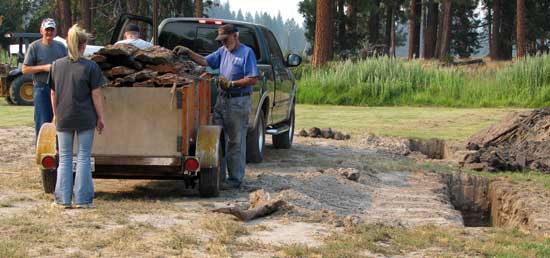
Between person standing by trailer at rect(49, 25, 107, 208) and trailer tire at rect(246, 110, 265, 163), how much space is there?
389 cm

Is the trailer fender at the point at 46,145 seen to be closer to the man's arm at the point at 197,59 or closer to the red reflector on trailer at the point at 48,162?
the red reflector on trailer at the point at 48,162

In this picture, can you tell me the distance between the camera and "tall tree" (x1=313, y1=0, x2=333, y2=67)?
32.5 m

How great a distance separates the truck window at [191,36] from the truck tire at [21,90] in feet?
43.3

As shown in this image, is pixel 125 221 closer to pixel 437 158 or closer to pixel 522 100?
pixel 437 158

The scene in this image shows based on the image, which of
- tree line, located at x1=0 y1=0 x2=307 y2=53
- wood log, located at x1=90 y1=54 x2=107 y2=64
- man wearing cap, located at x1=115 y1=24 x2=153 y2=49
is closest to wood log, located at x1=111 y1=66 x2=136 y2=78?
wood log, located at x1=90 y1=54 x2=107 y2=64

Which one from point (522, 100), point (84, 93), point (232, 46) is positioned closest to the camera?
point (84, 93)

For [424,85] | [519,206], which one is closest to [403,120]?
[424,85]

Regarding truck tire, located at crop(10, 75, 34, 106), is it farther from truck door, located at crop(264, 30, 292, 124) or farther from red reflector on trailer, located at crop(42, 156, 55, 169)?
red reflector on trailer, located at crop(42, 156, 55, 169)

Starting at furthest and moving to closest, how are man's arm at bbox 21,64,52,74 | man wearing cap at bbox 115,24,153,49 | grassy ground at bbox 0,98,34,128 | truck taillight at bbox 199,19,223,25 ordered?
grassy ground at bbox 0,98,34,128 → truck taillight at bbox 199,19,223,25 → man's arm at bbox 21,64,52,74 → man wearing cap at bbox 115,24,153,49

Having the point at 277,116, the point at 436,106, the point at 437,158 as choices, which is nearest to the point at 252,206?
the point at 277,116

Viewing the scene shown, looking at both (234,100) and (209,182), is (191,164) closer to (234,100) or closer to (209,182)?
(209,182)

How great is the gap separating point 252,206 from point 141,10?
1533 inches

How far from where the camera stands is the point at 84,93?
879 centimetres

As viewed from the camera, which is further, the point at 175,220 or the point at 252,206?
the point at 252,206
